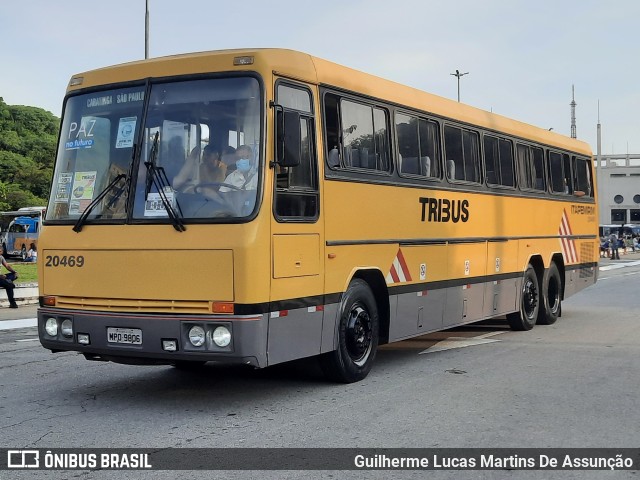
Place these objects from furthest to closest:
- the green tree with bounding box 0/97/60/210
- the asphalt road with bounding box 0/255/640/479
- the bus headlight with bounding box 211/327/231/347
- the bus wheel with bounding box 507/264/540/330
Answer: the green tree with bounding box 0/97/60/210, the bus wheel with bounding box 507/264/540/330, the bus headlight with bounding box 211/327/231/347, the asphalt road with bounding box 0/255/640/479

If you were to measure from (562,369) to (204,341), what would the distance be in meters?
4.56

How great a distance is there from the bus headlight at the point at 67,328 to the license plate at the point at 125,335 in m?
0.45

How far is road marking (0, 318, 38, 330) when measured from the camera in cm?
1477

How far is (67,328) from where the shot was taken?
24.9 ft

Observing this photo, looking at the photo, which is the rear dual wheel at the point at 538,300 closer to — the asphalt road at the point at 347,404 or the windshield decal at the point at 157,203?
the asphalt road at the point at 347,404

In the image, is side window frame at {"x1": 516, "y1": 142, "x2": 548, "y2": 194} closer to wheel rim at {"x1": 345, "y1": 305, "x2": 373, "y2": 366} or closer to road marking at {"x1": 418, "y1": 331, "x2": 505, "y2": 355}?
road marking at {"x1": 418, "y1": 331, "x2": 505, "y2": 355}

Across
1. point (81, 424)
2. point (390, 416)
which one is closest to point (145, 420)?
point (81, 424)

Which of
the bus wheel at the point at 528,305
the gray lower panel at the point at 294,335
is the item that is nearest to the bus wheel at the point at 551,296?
the bus wheel at the point at 528,305

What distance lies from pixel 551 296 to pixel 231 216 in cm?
907

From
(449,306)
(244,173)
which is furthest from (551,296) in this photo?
(244,173)

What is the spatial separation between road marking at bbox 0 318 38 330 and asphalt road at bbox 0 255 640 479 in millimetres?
3320

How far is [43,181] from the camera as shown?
69250 mm

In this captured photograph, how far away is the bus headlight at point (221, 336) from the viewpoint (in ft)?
22.8

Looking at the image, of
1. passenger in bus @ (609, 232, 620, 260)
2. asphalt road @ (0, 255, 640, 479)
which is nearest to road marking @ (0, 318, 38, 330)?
asphalt road @ (0, 255, 640, 479)
